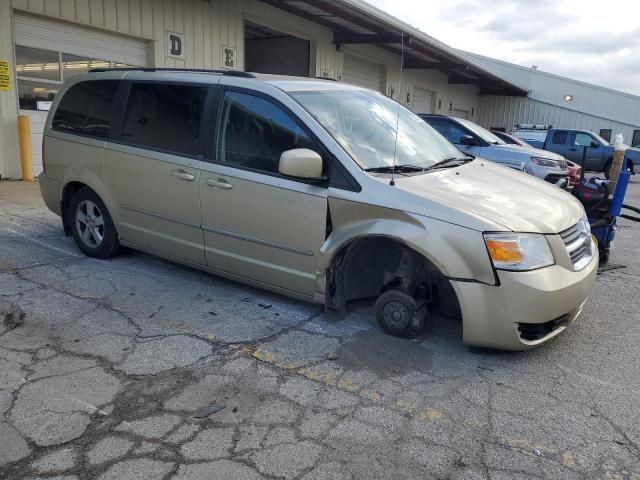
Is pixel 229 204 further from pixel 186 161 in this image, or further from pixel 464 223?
pixel 464 223

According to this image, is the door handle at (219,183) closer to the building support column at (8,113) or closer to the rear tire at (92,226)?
the rear tire at (92,226)

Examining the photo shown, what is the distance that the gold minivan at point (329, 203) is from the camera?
3.29 metres

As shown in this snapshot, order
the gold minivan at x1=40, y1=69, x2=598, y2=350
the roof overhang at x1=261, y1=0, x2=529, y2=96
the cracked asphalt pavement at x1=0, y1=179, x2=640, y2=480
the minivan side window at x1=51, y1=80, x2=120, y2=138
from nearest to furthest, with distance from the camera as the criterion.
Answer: the cracked asphalt pavement at x1=0, y1=179, x2=640, y2=480
the gold minivan at x1=40, y1=69, x2=598, y2=350
the minivan side window at x1=51, y1=80, x2=120, y2=138
the roof overhang at x1=261, y1=0, x2=529, y2=96

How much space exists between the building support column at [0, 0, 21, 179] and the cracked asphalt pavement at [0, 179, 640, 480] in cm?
630

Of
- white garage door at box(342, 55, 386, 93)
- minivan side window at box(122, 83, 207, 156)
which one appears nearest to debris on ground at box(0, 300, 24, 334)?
minivan side window at box(122, 83, 207, 156)

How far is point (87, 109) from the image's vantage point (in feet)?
17.0

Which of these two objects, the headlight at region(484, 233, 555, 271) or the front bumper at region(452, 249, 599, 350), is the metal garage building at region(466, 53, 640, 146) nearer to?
the front bumper at region(452, 249, 599, 350)

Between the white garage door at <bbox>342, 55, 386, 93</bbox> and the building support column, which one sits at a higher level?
the white garage door at <bbox>342, 55, 386, 93</bbox>

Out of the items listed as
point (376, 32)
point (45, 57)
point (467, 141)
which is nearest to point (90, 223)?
point (45, 57)

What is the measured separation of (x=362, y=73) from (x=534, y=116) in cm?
1770

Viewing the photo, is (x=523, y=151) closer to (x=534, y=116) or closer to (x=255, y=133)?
(x=255, y=133)

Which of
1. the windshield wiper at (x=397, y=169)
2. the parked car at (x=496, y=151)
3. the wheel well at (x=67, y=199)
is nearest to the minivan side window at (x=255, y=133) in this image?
the windshield wiper at (x=397, y=169)

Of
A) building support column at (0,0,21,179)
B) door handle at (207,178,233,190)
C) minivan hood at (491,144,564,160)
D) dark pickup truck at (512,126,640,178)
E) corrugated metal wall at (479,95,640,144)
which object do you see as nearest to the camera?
door handle at (207,178,233,190)

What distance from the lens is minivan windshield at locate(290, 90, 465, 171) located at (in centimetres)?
391
